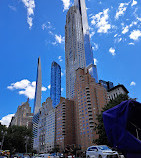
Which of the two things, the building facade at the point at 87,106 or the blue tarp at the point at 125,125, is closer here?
the blue tarp at the point at 125,125

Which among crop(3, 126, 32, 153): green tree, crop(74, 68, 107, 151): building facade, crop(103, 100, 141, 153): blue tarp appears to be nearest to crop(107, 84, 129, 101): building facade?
crop(74, 68, 107, 151): building facade

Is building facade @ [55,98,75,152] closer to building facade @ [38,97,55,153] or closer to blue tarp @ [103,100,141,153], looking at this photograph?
building facade @ [38,97,55,153]

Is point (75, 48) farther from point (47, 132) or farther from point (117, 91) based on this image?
point (47, 132)

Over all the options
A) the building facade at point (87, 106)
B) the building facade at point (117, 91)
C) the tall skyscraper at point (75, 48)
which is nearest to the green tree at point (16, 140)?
the building facade at point (87, 106)

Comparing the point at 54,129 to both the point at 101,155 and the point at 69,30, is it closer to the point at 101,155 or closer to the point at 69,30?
the point at 101,155

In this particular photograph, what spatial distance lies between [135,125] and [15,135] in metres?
57.4

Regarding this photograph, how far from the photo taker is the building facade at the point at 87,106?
72.4 meters

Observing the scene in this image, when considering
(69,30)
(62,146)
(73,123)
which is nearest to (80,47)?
(69,30)

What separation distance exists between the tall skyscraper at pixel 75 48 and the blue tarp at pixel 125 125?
14394cm

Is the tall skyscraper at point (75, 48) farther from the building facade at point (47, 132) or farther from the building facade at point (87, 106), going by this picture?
the building facade at point (87, 106)

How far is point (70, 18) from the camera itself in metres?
190

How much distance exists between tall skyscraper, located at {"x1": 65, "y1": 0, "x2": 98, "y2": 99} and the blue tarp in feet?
472

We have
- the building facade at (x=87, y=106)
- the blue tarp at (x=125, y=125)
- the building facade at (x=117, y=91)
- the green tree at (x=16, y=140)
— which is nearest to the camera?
the blue tarp at (x=125, y=125)

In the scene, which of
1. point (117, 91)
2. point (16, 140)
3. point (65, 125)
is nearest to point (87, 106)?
point (65, 125)
